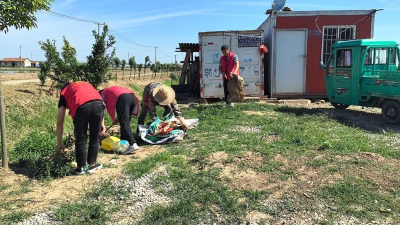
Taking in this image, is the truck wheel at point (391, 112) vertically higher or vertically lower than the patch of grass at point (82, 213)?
higher

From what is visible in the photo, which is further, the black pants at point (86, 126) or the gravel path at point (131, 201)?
the black pants at point (86, 126)

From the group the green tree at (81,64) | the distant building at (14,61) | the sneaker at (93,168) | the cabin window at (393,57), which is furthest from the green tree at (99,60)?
the distant building at (14,61)

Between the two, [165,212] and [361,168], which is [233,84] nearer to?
[361,168]

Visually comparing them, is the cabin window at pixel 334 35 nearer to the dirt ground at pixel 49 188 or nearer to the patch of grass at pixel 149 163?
the patch of grass at pixel 149 163

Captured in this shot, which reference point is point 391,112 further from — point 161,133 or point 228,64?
point 161,133

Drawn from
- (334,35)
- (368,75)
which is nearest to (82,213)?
(368,75)

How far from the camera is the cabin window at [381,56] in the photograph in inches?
332

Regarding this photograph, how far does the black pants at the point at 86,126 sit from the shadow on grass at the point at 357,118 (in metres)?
5.69

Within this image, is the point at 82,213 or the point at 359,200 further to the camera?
the point at 359,200

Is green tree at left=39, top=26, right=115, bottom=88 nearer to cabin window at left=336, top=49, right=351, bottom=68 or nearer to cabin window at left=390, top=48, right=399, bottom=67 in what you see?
cabin window at left=336, top=49, right=351, bottom=68

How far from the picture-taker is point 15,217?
3389 mm

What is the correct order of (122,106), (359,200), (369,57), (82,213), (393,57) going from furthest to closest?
(393,57), (369,57), (122,106), (359,200), (82,213)

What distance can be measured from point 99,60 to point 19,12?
5748 millimetres

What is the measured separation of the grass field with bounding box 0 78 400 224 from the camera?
11.3 feet
